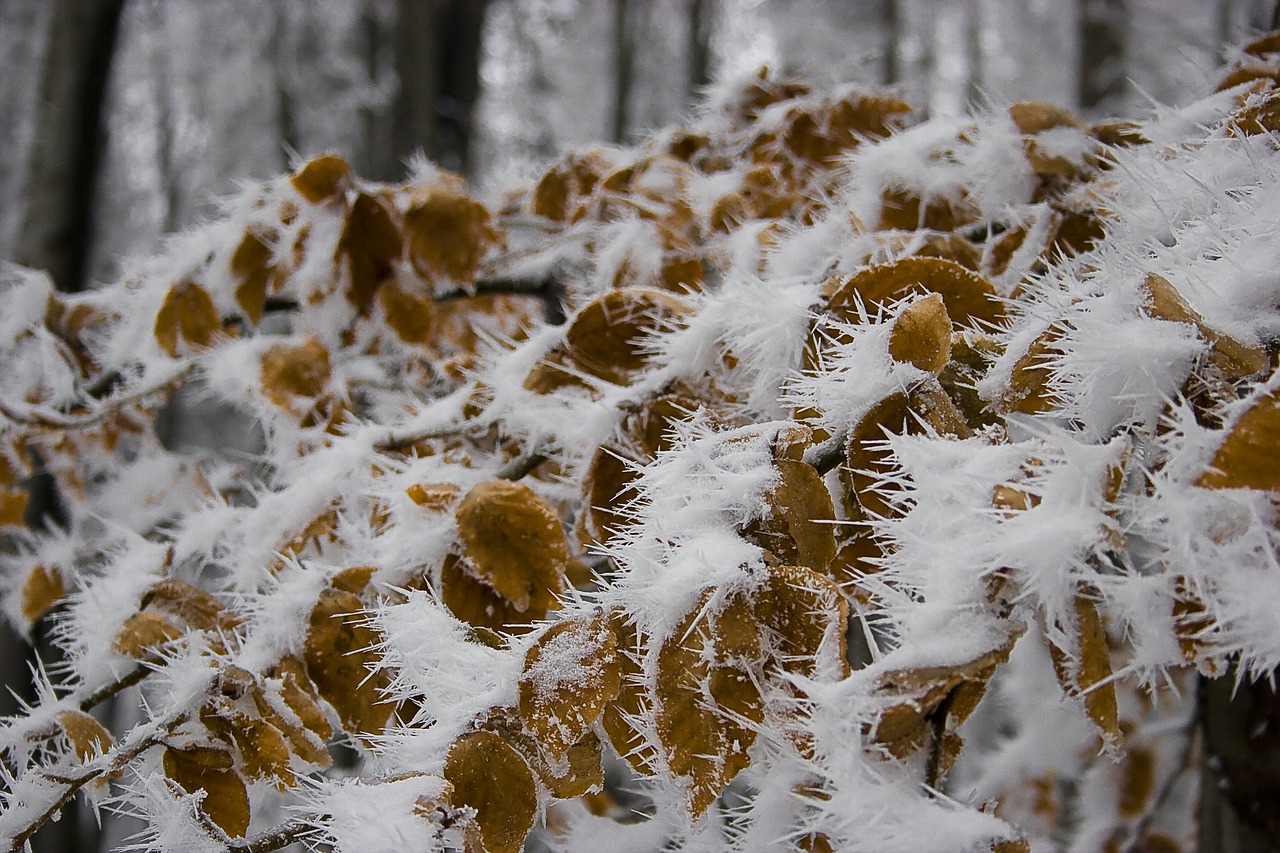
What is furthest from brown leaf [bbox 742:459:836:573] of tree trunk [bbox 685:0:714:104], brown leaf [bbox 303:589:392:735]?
tree trunk [bbox 685:0:714:104]

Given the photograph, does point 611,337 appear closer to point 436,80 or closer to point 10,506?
point 10,506

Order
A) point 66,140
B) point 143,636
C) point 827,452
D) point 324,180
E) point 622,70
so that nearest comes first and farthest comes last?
point 827,452
point 143,636
point 324,180
point 66,140
point 622,70

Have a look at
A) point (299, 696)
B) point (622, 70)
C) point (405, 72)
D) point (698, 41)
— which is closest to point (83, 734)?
point (299, 696)

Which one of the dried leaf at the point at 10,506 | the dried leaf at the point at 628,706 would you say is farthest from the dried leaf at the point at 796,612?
the dried leaf at the point at 10,506

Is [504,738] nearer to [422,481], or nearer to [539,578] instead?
[539,578]

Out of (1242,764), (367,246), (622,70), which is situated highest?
(622,70)

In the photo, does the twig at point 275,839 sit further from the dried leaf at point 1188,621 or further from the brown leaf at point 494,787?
the dried leaf at point 1188,621
